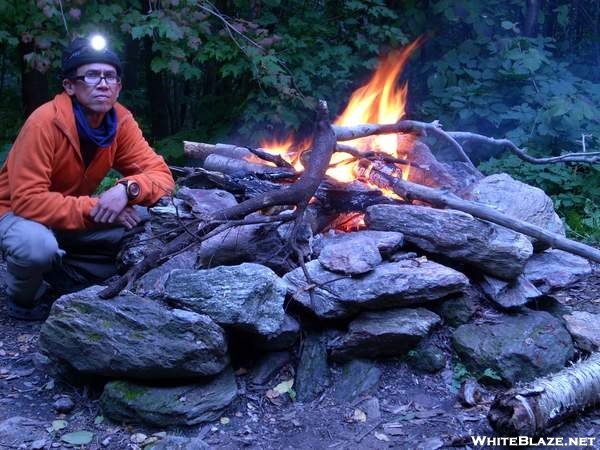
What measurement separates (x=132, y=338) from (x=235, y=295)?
52 centimetres

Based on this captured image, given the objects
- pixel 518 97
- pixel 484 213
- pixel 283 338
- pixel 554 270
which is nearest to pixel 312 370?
pixel 283 338

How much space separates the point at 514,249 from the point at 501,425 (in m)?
1.14

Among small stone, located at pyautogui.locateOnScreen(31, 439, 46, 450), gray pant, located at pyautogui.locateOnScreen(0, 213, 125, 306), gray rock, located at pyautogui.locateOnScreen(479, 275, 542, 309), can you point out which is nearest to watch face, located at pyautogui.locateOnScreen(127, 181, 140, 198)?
gray pant, located at pyautogui.locateOnScreen(0, 213, 125, 306)

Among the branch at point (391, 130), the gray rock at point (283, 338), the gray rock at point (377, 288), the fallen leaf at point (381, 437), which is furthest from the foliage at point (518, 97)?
the fallen leaf at point (381, 437)

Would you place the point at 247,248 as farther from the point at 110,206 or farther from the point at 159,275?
the point at 110,206

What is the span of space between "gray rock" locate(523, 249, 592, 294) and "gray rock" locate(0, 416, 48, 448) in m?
2.75

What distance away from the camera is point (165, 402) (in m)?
2.85

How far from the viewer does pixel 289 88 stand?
5.91 m

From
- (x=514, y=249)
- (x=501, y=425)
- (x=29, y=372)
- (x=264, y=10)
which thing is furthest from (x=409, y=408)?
(x=264, y=10)

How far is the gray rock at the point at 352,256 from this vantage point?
126 inches

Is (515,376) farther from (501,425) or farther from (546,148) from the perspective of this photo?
(546,148)

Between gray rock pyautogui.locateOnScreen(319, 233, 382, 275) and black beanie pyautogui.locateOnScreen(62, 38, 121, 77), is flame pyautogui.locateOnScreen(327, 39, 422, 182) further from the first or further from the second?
black beanie pyautogui.locateOnScreen(62, 38, 121, 77)

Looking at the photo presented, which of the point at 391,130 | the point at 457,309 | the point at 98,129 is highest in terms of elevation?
the point at 98,129

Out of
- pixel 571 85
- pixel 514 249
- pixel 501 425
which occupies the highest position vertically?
pixel 571 85
